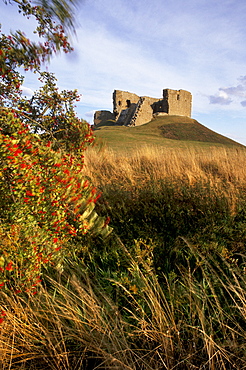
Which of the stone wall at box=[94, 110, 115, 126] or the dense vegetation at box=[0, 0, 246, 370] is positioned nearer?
the dense vegetation at box=[0, 0, 246, 370]

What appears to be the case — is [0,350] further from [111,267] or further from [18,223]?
[111,267]

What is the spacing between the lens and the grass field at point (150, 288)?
2.17 metres

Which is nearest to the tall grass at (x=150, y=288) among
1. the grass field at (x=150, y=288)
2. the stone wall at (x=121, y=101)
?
the grass field at (x=150, y=288)

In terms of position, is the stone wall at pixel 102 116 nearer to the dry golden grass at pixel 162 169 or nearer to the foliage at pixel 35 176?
the dry golden grass at pixel 162 169

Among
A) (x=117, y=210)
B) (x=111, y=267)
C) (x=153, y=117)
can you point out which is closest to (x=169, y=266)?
(x=111, y=267)

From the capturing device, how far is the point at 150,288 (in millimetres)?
2314

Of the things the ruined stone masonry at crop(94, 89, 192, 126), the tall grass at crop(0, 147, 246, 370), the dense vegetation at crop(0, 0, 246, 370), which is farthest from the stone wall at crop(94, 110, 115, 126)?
the dense vegetation at crop(0, 0, 246, 370)

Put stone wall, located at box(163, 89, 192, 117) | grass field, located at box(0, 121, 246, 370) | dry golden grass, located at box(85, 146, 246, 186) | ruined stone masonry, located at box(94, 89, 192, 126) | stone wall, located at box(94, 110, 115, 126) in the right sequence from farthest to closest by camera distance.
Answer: stone wall, located at box(94, 110, 115, 126) < stone wall, located at box(163, 89, 192, 117) < ruined stone masonry, located at box(94, 89, 192, 126) < dry golden grass, located at box(85, 146, 246, 186) < grass field, located at box(0, 121, 246, 370)

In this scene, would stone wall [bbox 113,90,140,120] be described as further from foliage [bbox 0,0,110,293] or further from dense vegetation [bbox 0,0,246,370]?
foliage [bbox 0,0,110,293]

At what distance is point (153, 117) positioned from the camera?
33812mm

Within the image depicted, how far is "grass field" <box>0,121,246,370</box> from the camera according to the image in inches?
85.3

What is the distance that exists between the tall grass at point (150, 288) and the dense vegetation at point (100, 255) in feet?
0.07

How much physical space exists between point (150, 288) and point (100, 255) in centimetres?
151

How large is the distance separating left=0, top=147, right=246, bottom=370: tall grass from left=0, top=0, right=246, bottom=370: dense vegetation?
0.07 feet
